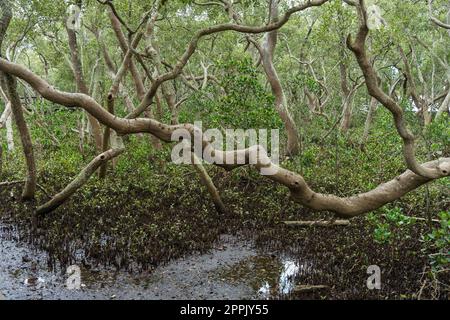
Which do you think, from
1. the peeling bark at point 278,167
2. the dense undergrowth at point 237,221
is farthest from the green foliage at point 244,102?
the peeling bark at point 278,167

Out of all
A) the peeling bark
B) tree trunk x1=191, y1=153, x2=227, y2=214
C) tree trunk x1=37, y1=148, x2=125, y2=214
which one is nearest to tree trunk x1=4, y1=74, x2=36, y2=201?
tree trunk x1=37, y1=148, x2=125, y2=214

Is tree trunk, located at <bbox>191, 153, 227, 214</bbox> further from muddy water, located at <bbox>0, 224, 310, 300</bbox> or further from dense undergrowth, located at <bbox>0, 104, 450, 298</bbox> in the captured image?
muddy water, located at <bbox>0, 224, 310, 300</bbox>

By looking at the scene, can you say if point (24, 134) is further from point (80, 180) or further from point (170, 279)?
point (170, 279)

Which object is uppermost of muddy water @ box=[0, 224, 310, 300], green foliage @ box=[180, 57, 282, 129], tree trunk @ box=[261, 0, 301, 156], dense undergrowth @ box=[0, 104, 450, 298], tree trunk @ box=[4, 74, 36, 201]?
tree trunk @ box=[261, 0, 301, 156]

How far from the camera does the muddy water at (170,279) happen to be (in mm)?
4539

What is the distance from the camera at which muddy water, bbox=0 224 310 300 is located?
4539mm

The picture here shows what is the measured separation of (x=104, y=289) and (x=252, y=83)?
466cm

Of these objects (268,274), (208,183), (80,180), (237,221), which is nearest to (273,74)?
(208,183)

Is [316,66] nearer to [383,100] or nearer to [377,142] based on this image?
[377,142]

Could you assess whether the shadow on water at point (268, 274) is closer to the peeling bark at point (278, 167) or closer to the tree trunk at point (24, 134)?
the peeling bark at point (278, 167)

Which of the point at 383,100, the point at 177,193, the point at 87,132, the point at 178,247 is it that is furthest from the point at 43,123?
the point at 383,100

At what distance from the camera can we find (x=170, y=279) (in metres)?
4.93
